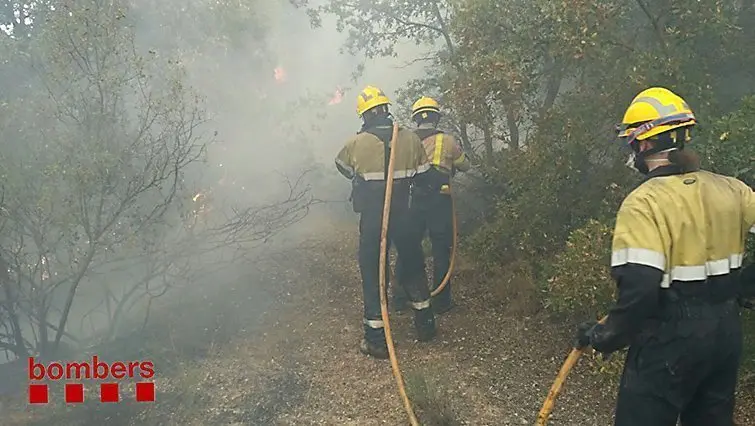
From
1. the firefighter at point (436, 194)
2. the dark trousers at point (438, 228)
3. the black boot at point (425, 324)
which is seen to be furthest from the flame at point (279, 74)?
the black boot at point (425, 324)

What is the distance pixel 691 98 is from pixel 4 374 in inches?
249

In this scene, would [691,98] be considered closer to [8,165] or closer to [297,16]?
[8,165]

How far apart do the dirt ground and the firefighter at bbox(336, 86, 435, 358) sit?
248 millimetres

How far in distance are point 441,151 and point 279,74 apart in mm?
7559

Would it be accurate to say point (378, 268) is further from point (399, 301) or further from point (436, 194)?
point (436, 194)

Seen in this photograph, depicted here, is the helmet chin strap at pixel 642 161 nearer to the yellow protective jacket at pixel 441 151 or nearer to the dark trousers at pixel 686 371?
the dark trousers at pixel 686 371

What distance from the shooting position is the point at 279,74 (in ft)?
41.4

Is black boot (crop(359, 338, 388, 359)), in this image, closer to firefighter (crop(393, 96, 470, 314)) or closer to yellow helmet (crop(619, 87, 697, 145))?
firefighter (crop(393, 96, 470, 314))

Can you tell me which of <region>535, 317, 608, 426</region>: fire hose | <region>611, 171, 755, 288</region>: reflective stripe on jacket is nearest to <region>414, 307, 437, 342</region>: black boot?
<region>535, 317, 608, 426</region>: fire hose

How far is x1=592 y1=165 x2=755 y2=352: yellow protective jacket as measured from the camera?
7.63 feet

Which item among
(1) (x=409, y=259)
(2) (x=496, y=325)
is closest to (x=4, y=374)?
(1) (x=409, y=259)

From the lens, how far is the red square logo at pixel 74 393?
489 centimetres

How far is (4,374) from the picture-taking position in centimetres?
566

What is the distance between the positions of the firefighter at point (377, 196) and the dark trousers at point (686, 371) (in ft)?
9.04
